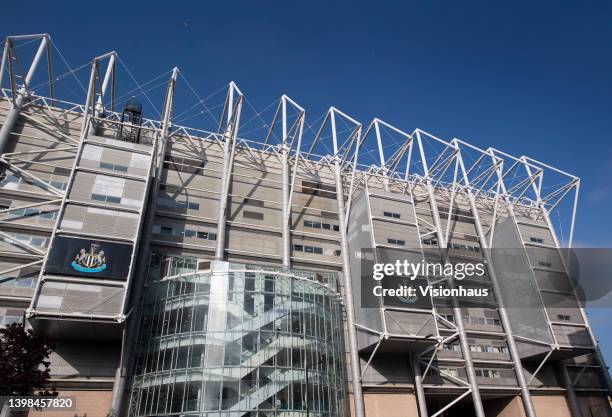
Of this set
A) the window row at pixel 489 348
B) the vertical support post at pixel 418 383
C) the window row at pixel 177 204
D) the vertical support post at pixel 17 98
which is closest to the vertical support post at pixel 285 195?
the window row at pixel 177 204

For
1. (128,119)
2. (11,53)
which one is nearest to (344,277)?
(128,119)

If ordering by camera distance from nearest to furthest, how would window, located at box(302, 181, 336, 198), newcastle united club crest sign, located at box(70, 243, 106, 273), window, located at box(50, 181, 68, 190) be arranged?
newcastle united club crest sign, located at box(70, 243, 106, 273)
window, located at box(50, 181, 68, 190)
window, located at box(302, 181, 336, 198)

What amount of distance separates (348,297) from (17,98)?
163ft

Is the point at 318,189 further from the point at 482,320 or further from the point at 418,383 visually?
the point at 482,320

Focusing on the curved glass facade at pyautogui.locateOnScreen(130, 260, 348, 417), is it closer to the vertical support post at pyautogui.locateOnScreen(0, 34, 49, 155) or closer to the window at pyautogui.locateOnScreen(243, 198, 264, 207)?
the window at pyautogui.locateOnScreen(243, 198, 264, 207)

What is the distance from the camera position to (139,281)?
1839 inches

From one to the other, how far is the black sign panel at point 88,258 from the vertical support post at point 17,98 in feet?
59.1

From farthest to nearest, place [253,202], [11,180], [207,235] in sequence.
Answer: [253,202]
[207,235]
[11,180]

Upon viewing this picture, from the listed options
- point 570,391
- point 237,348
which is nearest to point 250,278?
point 237,348

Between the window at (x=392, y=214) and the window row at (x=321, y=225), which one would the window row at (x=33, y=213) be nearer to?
the window row at (x=321, y=225)

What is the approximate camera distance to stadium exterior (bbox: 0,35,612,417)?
39.9 meters

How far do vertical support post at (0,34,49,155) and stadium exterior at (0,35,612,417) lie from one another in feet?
0.82

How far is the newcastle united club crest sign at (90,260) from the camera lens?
40625 millimetres

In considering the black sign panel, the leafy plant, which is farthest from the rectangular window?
the leafy plant
